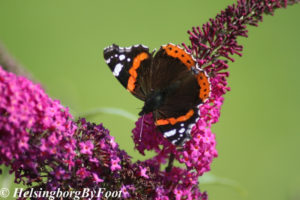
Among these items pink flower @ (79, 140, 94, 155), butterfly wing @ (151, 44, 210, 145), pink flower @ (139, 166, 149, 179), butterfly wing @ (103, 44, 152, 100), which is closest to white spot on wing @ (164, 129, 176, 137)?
butterfly wing @ (151, 44, 210, 145)

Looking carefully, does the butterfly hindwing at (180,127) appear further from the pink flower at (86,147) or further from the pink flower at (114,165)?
the pink flower at (86,147)

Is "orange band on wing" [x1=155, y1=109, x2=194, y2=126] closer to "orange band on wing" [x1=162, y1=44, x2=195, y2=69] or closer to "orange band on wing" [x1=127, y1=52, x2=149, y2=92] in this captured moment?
"orange band on wing" [x1=162, y1=44, x2=195, y2=69]

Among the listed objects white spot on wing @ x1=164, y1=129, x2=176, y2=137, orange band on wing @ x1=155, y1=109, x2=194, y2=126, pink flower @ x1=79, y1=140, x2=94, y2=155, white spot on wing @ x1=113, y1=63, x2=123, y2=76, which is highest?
white spot on wing @ x1=113, y1=63, x2=123, y2=76

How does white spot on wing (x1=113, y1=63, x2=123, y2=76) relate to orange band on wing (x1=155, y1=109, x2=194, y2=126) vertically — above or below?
above

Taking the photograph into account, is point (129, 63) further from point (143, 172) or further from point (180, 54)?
point (143, 172)

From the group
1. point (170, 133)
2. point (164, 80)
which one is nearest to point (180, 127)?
point (170, 133)

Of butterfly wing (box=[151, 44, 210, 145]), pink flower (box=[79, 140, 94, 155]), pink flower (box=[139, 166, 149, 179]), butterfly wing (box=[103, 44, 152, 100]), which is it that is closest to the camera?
pink flower (box=[79, 140, 94, 155])

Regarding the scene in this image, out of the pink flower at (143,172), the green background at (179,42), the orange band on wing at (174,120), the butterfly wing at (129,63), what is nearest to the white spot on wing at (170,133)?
the orange band on wing at (174,120)

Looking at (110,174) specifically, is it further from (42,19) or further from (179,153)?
(42,19)

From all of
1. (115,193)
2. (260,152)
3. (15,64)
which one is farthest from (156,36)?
(115,193)
